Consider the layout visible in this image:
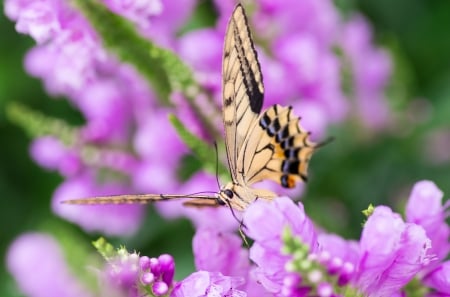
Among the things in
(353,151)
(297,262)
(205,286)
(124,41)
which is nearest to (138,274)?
(205,286)

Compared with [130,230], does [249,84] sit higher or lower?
lower

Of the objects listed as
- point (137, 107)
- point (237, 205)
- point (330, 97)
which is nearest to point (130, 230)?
point (137, 107)

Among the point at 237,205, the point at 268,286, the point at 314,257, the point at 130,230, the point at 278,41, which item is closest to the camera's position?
the point at 314,257

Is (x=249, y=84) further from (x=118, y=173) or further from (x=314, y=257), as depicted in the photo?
(x=118, y=173)

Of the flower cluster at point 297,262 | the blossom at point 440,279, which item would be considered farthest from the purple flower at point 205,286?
the blossom at point 440,279

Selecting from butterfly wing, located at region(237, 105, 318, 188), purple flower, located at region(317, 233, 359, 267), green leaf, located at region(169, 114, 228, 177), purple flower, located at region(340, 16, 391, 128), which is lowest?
purple flower, located at region(317, 233, 359, 267)

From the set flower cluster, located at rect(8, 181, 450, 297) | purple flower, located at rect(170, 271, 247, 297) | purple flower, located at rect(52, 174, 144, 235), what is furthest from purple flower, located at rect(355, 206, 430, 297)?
purple flower, located at rect(52, 174, 144, 235)

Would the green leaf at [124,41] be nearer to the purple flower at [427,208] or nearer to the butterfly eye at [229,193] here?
the butterfly eye at [229,193]

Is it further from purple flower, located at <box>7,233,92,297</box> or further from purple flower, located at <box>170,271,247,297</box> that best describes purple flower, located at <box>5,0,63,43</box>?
purple flower, located at <box>170,271,247,297</box>
